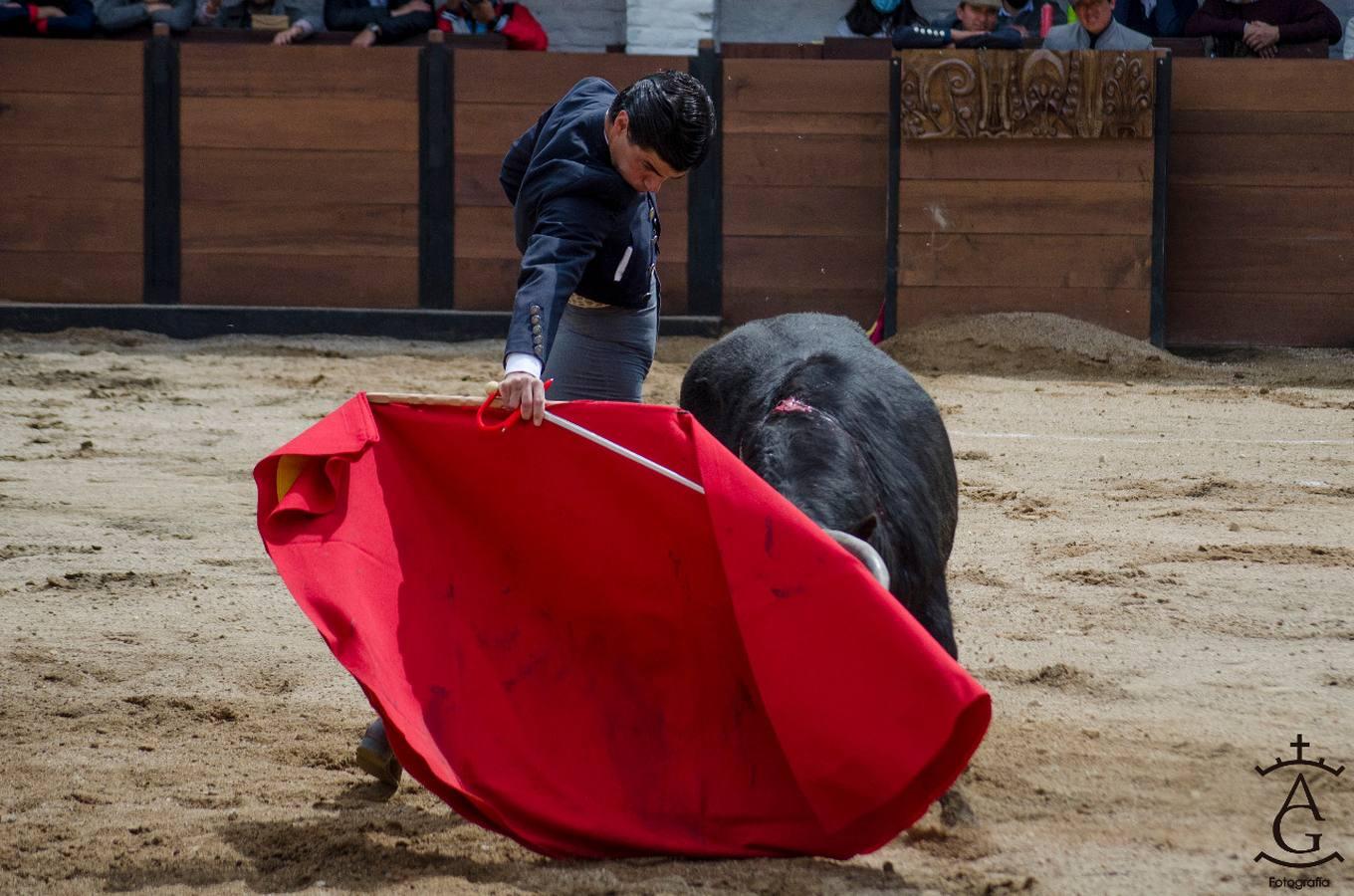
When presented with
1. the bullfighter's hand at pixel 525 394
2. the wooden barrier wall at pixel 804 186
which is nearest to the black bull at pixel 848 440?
the bullfighter's hand at pixel 525 394

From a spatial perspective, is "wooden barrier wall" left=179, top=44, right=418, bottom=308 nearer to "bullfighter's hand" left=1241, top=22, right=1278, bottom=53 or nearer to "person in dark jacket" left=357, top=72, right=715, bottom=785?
"bullfighter's hand" left=1241, top=22, right=1278, bottom=53

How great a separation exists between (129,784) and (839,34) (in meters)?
6.29

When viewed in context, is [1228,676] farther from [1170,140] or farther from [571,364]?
[1170,140]

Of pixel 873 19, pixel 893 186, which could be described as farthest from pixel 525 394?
pixel 873 19

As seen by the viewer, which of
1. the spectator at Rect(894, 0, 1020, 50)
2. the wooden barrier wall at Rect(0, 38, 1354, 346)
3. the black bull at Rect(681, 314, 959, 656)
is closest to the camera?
the black bull at Rect(681, 314, 959, 656)

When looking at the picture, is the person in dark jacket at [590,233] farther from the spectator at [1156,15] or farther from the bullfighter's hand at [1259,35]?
the spectator at [1156,15]

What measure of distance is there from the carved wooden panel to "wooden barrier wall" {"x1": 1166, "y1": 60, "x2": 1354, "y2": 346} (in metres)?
0.42

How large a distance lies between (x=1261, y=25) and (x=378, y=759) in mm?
6348

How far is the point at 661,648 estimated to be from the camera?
2.18 meters

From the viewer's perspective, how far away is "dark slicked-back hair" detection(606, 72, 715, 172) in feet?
7.53

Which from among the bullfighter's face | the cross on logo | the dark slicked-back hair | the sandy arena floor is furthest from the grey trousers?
the cross on logo

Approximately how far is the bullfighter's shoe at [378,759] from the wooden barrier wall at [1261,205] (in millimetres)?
5850

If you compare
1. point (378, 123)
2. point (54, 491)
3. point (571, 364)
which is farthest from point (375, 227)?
point (571, 364)

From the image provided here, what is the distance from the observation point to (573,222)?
7.90 feet
